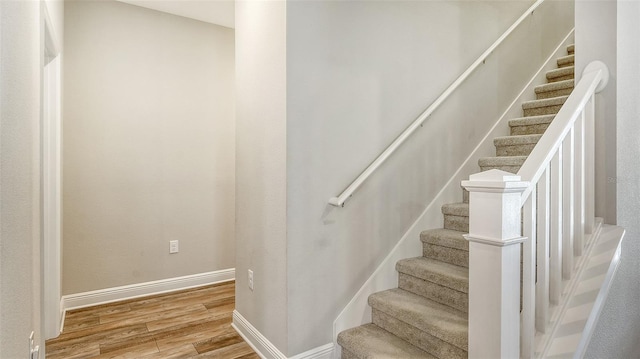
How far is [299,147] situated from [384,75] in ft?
2.74

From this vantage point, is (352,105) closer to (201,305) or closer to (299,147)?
(299,147)

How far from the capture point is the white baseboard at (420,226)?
86.6 inches

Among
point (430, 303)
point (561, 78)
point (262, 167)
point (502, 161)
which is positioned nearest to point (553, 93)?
point (561, 78)

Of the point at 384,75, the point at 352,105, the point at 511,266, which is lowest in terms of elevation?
the point at 511,266

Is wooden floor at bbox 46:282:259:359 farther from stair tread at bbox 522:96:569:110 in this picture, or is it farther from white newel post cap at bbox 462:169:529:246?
stair tread at bbox 522:96:569:110

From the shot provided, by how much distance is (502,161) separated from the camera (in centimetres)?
268

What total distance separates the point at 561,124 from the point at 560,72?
227 centimetres

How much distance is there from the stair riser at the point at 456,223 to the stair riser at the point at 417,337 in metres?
0.85

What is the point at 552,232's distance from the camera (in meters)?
1.53

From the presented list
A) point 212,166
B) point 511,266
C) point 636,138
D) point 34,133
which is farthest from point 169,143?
point 636,138

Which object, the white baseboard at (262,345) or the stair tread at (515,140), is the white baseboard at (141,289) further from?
the stair tread at (515,140)

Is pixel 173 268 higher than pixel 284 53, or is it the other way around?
pixel 284 53

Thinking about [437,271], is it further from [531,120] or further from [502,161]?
[531,120]

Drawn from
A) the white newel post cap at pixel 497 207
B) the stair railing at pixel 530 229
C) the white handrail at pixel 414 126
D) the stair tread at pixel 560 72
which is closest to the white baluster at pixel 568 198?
the stair railing at pixel 530 229
